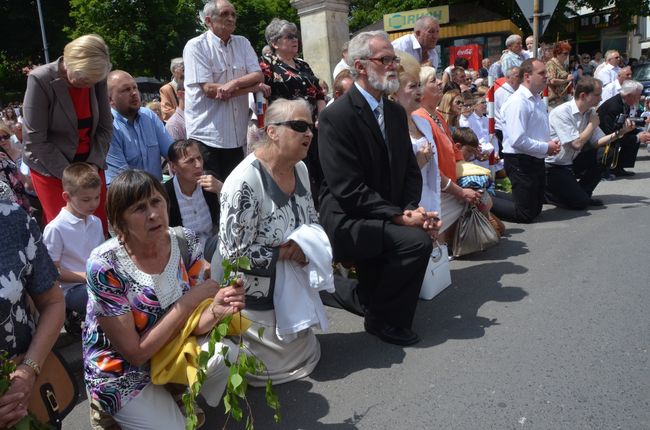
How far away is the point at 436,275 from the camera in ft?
15.5

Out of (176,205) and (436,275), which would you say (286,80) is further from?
(436,275)

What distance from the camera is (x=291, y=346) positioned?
3.56m

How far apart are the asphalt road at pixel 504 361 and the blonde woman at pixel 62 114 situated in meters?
1.69

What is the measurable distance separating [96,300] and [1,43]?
34.7m

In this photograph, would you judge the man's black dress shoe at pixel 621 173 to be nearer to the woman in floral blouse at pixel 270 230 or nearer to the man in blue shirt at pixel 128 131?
the woman in floral blouse at pixel 270 230

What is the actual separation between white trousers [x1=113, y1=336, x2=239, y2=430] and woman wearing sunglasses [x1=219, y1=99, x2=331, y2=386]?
2.07 ft

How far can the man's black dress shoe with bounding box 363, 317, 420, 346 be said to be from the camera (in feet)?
12.7

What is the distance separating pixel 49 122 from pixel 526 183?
5.00 m

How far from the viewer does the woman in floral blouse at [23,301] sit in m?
2.19

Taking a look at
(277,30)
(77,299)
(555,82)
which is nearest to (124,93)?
(277,30)

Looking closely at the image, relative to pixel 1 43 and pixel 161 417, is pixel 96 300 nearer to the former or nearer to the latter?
pixel 161 417

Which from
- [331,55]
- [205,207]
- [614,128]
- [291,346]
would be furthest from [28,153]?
[614,128]

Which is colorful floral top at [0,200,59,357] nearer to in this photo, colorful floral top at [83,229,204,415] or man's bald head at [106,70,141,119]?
colorful floral top at [83,229,204,415]

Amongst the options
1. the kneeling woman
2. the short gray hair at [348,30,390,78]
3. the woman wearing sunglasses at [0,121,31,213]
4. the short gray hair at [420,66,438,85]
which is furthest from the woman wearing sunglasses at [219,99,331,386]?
the woman wearing sunglasses at [0,121,31,213]
